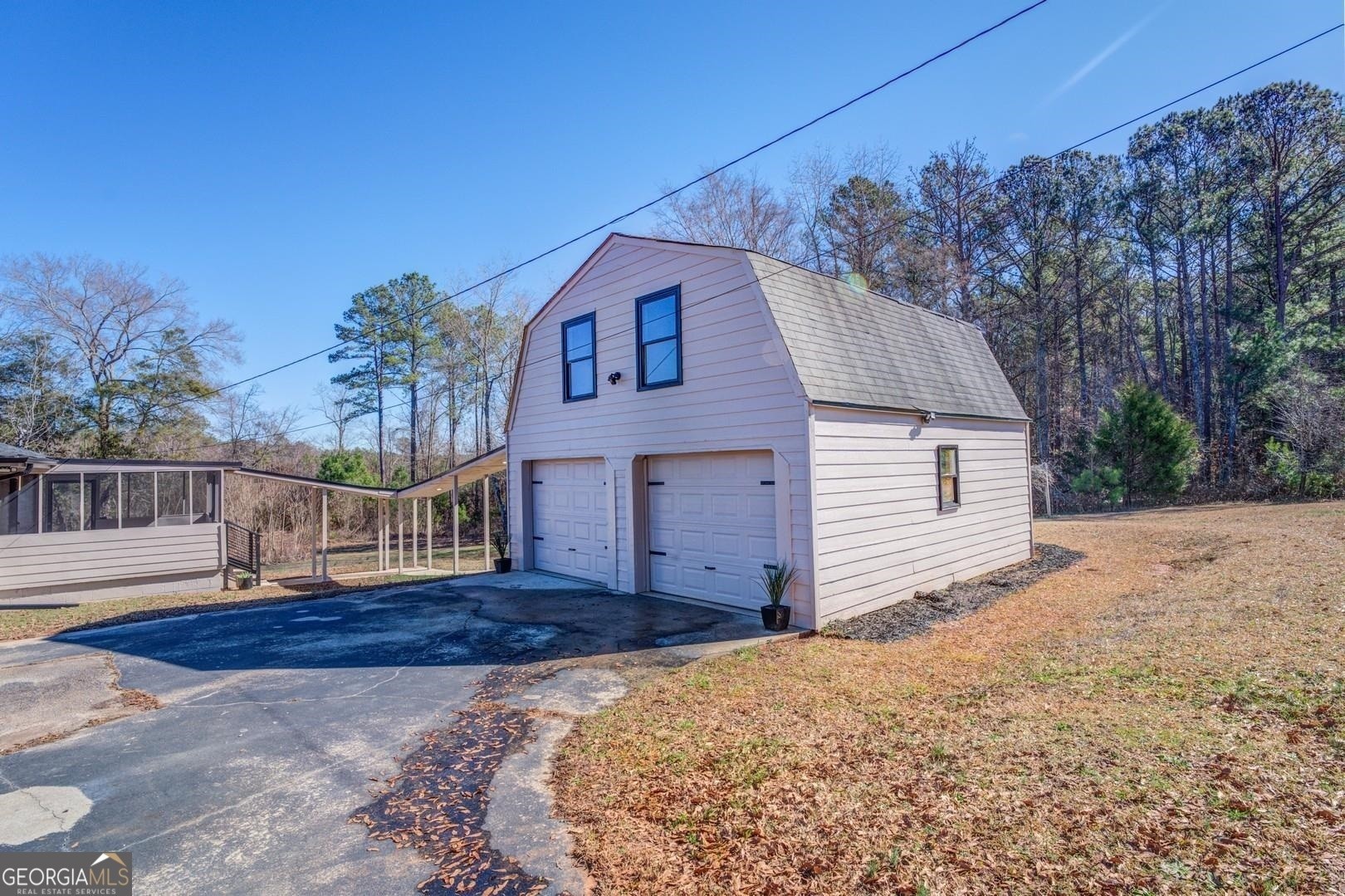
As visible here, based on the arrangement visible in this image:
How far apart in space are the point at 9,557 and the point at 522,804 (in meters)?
13.4

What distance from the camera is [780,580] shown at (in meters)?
7.19

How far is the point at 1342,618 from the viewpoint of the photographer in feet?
18.6

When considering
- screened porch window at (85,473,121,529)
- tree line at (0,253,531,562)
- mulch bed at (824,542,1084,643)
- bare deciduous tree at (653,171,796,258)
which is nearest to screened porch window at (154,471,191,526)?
screened porch window at (85,473,121,529)

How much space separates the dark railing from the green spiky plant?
11873 millimetres

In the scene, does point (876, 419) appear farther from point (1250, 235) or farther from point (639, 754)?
point (1250, 235)

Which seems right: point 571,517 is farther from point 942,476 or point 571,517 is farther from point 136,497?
point 136,497

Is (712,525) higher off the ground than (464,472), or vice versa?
(464,472)

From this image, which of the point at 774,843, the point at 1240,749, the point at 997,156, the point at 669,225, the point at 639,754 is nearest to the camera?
the point at 774,843

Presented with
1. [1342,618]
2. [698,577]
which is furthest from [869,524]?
[1342,618]

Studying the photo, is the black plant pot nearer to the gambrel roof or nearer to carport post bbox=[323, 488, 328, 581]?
the gambrel roof

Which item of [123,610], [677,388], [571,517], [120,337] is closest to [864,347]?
[677,388]

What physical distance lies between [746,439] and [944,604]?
12.5 ft

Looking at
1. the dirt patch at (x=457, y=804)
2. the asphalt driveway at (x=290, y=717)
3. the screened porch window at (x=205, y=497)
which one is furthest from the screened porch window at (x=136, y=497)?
the dirt patch at (x=457, y=804)

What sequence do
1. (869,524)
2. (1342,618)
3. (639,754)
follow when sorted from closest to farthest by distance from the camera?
(639,754)
(1342,618)
(869,524)
